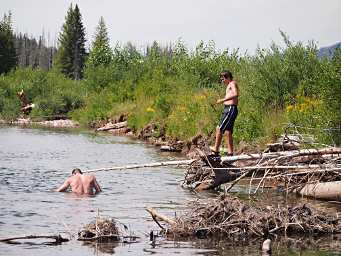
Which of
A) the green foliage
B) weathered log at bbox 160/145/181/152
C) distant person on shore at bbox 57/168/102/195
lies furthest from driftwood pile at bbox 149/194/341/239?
the green foliage

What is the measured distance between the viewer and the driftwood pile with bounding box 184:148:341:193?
16828 millimetres

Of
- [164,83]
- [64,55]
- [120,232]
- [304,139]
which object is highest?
[64,55]

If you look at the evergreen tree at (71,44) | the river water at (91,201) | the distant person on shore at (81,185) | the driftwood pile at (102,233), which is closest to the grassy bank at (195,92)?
the river water at (91,201)

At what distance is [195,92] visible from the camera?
38938 mm

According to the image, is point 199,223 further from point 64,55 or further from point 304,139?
point 64,55

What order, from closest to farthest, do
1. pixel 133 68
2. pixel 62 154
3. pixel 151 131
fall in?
1. pixel 62 154
2. pixel 151 131
3. pixel 133 68

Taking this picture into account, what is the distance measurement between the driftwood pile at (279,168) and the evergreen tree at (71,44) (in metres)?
85.0

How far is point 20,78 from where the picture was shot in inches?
2751

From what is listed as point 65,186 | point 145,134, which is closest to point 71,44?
point 145,134

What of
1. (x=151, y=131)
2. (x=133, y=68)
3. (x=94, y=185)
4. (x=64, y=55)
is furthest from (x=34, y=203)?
(x=64, y=55)

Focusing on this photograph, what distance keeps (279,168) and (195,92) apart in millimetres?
22115

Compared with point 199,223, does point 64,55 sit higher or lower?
higher

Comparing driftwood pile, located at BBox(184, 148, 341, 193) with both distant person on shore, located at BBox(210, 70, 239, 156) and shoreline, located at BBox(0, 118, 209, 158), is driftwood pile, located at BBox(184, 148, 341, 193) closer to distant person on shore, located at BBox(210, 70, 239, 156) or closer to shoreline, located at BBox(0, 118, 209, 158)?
distant person on shore, located at BBox(210, 70, 239, 156)

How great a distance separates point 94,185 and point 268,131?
25.8 ft
